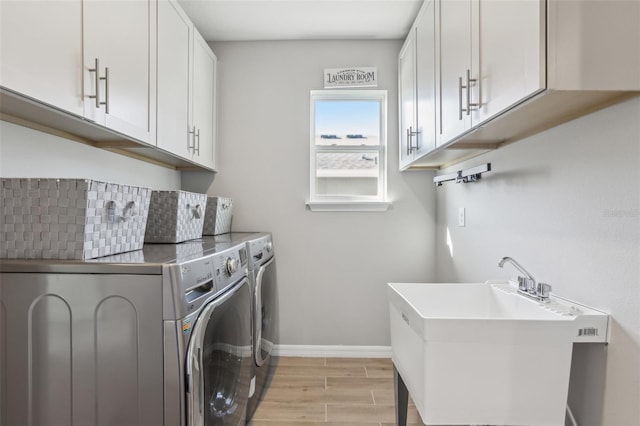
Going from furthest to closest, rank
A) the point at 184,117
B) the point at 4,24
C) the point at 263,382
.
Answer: the point at 263,382
the point at 184,117
the point at 4,24

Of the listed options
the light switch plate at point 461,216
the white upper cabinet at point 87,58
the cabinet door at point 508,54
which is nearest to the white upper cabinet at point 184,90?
the white upper cabinet at point 87,58

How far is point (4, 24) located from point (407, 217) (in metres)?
2.42

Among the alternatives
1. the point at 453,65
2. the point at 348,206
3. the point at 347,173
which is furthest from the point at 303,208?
the point at 453,65

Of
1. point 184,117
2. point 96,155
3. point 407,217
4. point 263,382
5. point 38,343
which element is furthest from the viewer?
point 407,217

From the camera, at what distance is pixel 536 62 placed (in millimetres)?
971

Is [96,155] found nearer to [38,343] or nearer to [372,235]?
[38,343]

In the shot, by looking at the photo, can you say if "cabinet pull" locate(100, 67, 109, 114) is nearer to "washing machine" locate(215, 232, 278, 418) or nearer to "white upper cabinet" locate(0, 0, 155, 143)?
"white upper cabinet" locate(0, 0, 155, 143)

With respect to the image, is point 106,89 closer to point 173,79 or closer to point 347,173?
point 173,79

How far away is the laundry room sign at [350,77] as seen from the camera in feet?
9.14

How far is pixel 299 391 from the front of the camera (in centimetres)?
229

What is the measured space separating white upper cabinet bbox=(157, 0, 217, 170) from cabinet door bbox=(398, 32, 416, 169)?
4.37 ft

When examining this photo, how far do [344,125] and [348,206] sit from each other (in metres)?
0.65

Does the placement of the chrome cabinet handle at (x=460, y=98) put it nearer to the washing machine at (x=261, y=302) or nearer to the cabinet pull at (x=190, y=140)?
the washing machine at (x=261, y=302)

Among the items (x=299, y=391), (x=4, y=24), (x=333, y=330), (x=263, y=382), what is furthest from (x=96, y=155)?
(x=333, y=330)
